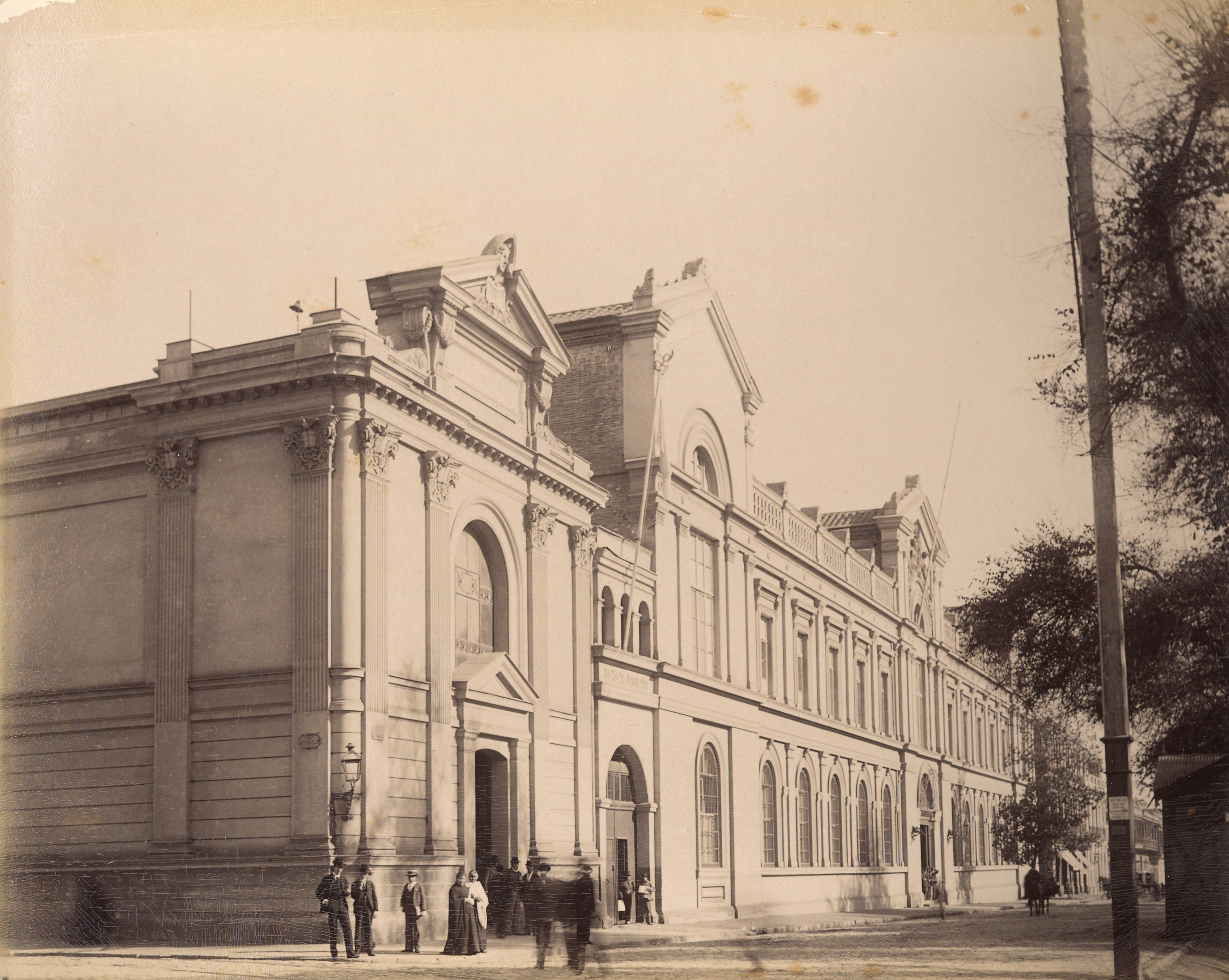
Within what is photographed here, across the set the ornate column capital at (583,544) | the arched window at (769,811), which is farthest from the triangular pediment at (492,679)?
the arched window at (769,811)

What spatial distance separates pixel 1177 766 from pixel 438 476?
44.7ft

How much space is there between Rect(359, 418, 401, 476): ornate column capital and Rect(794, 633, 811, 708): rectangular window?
25.3 metres

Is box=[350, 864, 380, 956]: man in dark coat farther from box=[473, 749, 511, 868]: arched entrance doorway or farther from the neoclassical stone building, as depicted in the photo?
box=[473, 749, 511, 868]: arched entrance doorway

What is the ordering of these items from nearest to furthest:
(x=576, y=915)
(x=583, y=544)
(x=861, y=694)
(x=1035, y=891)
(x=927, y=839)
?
(x=576, y=915)
(x=583, y=544)
(x=1035, y=891)
(x=861, y=694)
(x=927, y=839)

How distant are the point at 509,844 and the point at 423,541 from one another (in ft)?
21.1

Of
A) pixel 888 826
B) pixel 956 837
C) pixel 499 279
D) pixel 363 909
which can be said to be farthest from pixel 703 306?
pixel 956 837

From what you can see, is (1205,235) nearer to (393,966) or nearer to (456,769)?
(393,966)

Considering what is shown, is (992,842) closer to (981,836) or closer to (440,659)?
(981,836)

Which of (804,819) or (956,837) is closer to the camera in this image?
(804,819)

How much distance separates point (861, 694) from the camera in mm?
55250

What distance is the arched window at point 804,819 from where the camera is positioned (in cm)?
4641

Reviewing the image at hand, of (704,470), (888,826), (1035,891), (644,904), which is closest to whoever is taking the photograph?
(644,904)

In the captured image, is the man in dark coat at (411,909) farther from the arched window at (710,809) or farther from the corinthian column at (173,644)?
the arched window at (710,809)

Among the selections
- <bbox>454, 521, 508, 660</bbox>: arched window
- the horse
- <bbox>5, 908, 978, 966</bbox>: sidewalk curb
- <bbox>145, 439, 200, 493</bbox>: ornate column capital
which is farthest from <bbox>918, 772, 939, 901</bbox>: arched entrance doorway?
<bbox>145, 439, 200, 493</bbox>: ornate column capital
